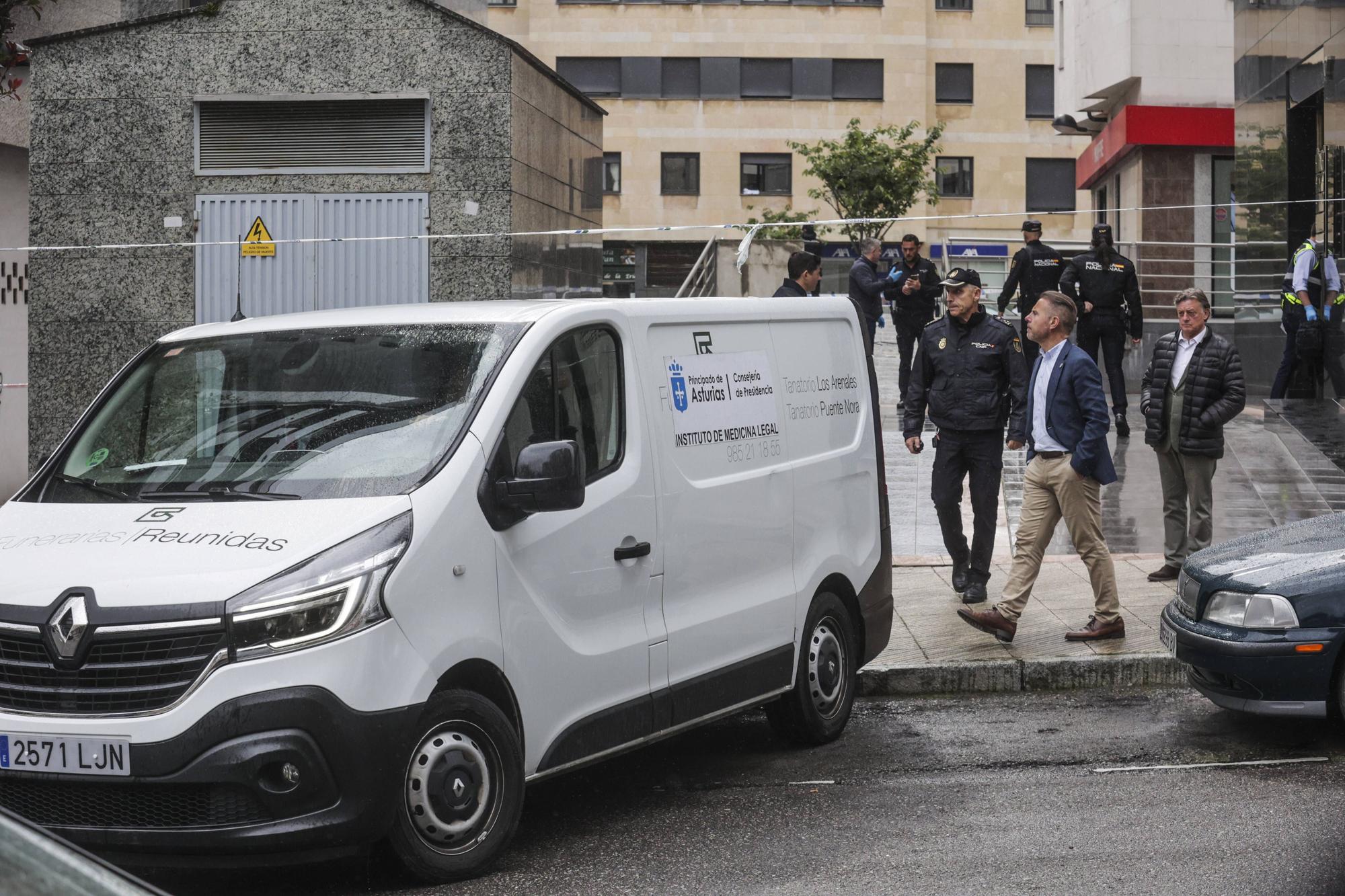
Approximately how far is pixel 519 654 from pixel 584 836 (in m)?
0.83

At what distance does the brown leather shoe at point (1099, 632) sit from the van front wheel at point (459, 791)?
4.47 meters

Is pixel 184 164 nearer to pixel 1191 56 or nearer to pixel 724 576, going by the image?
pixel 724 576

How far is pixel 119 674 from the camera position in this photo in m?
4.74

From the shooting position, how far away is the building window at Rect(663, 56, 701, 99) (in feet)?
192

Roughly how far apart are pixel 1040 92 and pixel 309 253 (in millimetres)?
49810

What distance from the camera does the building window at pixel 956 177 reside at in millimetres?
59781

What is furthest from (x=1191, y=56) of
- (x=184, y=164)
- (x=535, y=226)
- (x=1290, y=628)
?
(x=1290, y=628)

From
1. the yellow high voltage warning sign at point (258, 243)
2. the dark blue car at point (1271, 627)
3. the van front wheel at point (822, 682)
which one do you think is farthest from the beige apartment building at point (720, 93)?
the dark blue car at point (1271, 627)

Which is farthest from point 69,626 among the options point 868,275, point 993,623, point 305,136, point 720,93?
point 720,93

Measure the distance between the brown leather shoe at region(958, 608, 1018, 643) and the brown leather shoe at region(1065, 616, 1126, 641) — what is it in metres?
0.35

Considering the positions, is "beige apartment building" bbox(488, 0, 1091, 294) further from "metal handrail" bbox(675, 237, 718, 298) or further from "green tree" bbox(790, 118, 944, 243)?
"metal handrail" bbox(675, 237, 718, 298)

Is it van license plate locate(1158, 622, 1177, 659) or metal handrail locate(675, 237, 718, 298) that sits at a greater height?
metal handrail locate(675, 237, 718, 298)

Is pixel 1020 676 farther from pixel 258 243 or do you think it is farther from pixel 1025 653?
pixel 258 243

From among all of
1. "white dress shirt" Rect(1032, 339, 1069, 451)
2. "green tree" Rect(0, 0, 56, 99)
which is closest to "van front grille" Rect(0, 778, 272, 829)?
"white dress shirt" Rect(1032, 339, 1069, 451)
